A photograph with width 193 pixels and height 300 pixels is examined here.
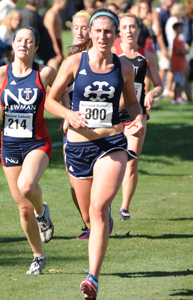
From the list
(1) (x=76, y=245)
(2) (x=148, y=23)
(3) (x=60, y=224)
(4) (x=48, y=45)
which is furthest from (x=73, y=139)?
(2) (x=148, y=23)

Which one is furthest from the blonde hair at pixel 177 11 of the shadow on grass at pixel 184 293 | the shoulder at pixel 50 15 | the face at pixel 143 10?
the shadow on grass at pixel 184 293

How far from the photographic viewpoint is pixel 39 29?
1252 cm

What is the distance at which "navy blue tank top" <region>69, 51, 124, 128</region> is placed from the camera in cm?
464

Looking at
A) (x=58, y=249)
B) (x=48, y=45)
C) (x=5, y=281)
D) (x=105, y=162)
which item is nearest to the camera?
(x=105, y=162)

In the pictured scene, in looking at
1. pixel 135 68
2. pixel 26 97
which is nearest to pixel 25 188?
pixel 26 97

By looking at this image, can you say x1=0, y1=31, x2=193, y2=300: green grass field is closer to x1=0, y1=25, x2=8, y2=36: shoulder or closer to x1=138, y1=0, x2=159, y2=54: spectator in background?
x1=0, y1=25, x2=8, y2=36: shoulder

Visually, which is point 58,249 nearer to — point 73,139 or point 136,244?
point 136,244

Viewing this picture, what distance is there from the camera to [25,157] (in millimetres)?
5090

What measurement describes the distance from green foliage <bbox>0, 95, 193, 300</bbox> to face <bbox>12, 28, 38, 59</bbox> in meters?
1.93

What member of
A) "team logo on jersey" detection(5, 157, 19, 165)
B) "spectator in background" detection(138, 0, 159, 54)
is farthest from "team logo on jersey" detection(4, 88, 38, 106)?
"spectator in background" detection(138, 0, 159, 54)

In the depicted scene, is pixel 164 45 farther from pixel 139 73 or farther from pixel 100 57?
pixel 100 57

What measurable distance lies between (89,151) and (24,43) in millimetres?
1212

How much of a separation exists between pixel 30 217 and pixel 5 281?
1.89 feet

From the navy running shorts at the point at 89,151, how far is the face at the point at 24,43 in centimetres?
98
